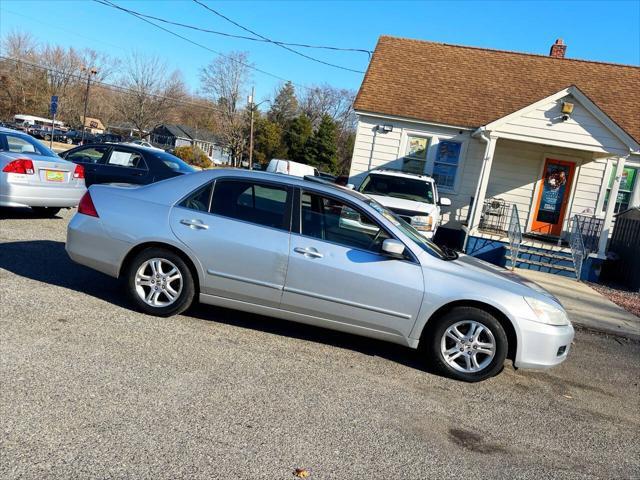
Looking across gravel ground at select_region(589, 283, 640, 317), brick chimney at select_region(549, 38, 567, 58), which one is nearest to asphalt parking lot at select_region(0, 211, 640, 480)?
gravel ground at select_region(589, 283, 640, 317)

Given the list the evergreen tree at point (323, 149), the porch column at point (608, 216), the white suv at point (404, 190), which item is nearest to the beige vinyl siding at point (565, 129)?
the porch column at point (608, 216)

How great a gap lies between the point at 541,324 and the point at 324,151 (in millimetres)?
54161

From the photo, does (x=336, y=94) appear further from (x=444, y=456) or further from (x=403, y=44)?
(x=444, y=456)

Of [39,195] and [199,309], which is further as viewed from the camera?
[39,195]

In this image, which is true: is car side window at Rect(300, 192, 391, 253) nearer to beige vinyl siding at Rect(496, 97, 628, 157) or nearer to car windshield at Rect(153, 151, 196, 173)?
car windshield at Rect(153, 151, 196, 173)

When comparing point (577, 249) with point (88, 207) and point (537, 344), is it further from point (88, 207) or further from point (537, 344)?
point (88, 207)

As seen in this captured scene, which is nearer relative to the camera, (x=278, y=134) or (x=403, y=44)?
(x=403, y=44)

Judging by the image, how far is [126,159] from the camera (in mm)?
11727

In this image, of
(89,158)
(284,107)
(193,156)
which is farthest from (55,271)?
(284,107)

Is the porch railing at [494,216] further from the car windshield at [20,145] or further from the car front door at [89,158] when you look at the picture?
the car windshield at [20,145]

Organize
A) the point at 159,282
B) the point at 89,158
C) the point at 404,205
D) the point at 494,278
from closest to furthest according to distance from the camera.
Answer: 1. the point at 494,278
2. the point at 159,282
3. the point at 404,205
4. the point at 89,158

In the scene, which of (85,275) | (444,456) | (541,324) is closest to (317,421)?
(444,456)

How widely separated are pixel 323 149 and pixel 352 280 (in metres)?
54.0

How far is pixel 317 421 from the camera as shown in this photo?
380 cm
